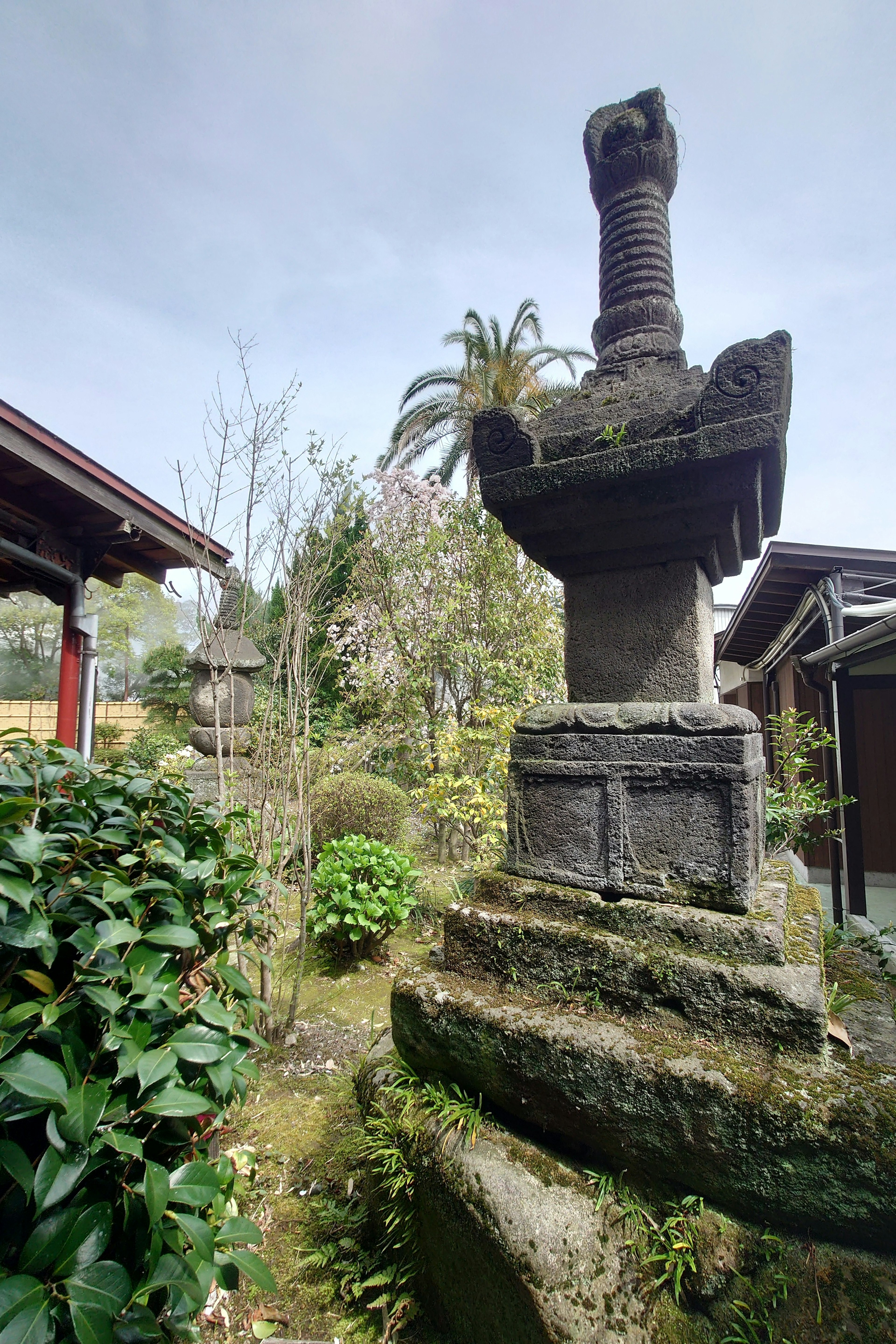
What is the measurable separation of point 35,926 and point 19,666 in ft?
88.0

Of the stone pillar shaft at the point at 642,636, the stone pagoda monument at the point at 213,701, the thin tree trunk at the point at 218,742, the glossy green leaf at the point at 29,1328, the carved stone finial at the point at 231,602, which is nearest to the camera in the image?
the glossy green leaf at the point at 29,1328

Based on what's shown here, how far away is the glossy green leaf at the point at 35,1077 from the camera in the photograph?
0.96 metres

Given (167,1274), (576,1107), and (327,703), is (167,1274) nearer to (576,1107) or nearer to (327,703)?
(576,1107)

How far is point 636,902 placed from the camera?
1.67 metres

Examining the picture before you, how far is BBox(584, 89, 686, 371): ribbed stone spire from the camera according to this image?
2023 millimetres

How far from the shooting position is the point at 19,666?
23.2 meters

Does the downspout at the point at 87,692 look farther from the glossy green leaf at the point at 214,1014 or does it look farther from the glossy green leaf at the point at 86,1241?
the glossy green leaf at the point at 86,1241

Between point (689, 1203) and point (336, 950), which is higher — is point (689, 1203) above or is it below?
above

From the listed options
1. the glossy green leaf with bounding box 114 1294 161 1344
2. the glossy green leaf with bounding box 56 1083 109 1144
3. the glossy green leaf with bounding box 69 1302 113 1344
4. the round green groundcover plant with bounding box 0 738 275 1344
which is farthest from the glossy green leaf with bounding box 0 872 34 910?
the glossy green leaf with bounding box 114 1294 161 1344

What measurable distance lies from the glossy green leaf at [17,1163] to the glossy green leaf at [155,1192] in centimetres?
18

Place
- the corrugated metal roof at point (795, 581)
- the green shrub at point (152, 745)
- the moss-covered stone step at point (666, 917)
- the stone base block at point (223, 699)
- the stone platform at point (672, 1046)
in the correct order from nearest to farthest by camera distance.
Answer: the stone platform at point (672, 1046), the moss-covered stone step at point (666, 917), the corrugated metal roof at point (795, 581), the stone base block at point (223, 699), the green shrub at point (152, 745)

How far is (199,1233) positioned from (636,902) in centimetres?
117

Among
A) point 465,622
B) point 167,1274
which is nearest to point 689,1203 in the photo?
point 167,1274

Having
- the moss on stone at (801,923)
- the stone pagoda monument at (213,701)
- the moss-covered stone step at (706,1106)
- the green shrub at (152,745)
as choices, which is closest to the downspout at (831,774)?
the moss on stone at (801,923)
